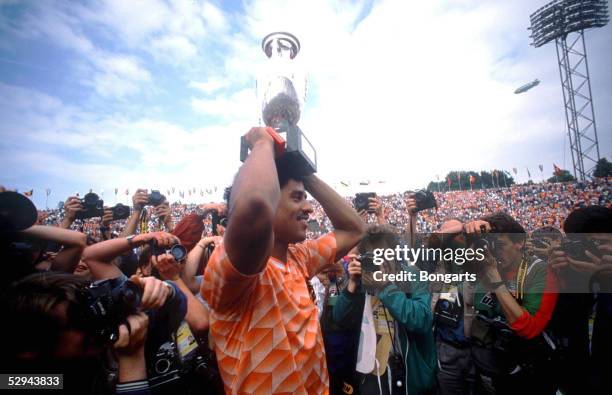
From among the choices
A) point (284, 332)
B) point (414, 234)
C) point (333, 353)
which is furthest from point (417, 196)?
point (284, 332)

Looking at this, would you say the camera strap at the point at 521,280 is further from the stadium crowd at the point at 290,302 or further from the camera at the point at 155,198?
the camera at the point at 155,198

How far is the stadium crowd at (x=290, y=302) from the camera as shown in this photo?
46.0 inches

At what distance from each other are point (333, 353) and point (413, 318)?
3.09 feet

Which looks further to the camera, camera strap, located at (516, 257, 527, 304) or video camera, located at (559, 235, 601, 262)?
camera strap, located at (516, 257, 527, 304)

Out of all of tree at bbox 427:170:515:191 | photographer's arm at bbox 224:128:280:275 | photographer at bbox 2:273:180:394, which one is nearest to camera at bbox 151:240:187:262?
photographer at bbox 2:273:180:394

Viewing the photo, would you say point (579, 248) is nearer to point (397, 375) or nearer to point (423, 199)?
point (423, 199)

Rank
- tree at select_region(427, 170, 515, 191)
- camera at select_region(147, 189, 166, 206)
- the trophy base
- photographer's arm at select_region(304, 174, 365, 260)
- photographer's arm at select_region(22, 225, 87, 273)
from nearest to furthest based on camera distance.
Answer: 1. the trophy base
2. photographer's arm at select_region(304, 174, 365, 260)
3. photographer's arm at select_region(22, 225, 87, 273)
4. camera at select_region(147, 189, 166, 206)
5. tree at select_region(427, 170, 515, 191)

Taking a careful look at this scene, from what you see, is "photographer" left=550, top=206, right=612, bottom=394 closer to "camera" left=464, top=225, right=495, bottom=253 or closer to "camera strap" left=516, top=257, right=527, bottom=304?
"camera strap" left=516, top=257, right=527, bottom=304

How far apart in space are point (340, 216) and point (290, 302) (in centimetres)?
85

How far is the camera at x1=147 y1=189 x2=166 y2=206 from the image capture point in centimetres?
387

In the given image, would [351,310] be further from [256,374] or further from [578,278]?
[578,278]

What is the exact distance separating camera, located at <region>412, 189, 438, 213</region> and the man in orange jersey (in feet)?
6.45

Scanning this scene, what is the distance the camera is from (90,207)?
3689 millimetres

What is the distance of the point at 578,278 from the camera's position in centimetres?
268
